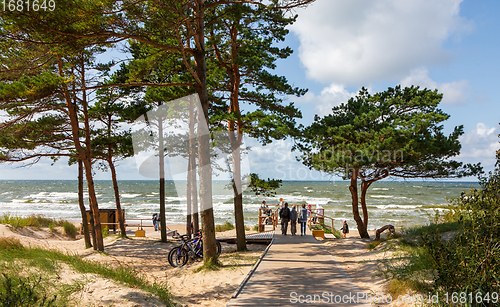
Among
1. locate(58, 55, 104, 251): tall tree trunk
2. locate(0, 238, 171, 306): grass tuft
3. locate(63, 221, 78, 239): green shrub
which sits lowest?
locate(63, 221, 78, 239): green shrub

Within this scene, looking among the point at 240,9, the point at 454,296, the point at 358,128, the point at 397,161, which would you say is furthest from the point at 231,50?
the point at 454,296

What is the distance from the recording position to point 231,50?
11656 mm

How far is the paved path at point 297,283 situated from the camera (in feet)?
18.5

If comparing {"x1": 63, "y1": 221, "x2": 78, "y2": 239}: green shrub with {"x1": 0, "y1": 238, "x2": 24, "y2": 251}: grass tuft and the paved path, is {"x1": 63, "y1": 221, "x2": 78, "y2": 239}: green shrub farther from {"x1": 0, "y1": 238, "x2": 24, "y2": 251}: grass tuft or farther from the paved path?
the paved path

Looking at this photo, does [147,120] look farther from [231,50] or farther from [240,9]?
[240,9]

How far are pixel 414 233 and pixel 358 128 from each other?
4673 mm

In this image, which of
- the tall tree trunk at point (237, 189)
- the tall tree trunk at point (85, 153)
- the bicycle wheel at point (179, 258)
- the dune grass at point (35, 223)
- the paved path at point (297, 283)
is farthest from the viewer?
the dune grass at point (35, 223)

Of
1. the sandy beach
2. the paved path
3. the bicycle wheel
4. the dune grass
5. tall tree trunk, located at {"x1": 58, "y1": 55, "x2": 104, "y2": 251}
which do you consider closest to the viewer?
the sandy beach

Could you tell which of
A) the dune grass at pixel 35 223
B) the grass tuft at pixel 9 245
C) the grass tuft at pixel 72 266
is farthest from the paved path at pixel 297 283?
the dune grass at pixel 35 223

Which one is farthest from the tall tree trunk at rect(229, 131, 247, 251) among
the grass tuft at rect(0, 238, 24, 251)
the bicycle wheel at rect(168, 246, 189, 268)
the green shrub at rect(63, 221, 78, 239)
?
the green shrub at rect(63, 221, 78, 239)

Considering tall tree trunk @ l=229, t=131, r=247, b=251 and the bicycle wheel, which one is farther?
tall tree trunk @ l=229, t=131, r=247, b=251

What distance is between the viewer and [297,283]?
6770 mm

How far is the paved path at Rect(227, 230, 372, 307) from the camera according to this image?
5625 millimetres

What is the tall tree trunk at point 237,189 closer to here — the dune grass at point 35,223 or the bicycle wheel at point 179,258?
the bicycle wheel at point 179,258
